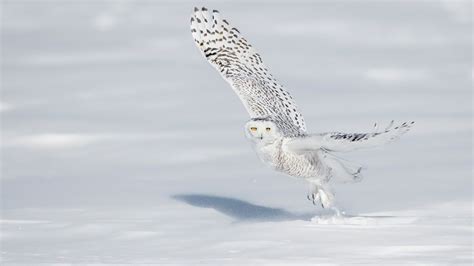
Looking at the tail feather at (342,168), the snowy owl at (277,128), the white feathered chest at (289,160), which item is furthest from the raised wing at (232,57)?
the white feathered chest at (289,160)

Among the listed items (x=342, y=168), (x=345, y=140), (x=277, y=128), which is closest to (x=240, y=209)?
(x=342, y=168)

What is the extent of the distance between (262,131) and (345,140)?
0.48 metres

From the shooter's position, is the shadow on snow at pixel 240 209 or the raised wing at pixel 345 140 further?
the shadow on snow at pixel 240 209

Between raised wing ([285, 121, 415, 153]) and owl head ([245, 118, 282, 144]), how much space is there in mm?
140

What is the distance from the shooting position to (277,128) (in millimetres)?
7711

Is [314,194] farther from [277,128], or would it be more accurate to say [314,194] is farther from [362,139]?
[362,139]

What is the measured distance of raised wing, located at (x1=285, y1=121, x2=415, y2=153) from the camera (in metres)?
7.36

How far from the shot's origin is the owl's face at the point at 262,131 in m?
7.54

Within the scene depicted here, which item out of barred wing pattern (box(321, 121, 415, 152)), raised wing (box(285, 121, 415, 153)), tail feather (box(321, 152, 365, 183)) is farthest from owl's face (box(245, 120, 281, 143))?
tail feather (box(321, 152, 365, 183))

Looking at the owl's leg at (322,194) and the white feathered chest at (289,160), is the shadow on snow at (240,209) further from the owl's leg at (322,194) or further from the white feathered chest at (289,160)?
the white feathered chest at (289,160)

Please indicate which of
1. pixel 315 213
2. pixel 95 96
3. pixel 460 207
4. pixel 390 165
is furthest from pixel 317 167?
pixel 95 96

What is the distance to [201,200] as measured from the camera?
348 inches

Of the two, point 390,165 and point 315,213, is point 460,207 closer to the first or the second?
point 315,213

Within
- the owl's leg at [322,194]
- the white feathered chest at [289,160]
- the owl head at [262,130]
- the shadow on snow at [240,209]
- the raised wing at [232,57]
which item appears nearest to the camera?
the owl head at [262,130]
